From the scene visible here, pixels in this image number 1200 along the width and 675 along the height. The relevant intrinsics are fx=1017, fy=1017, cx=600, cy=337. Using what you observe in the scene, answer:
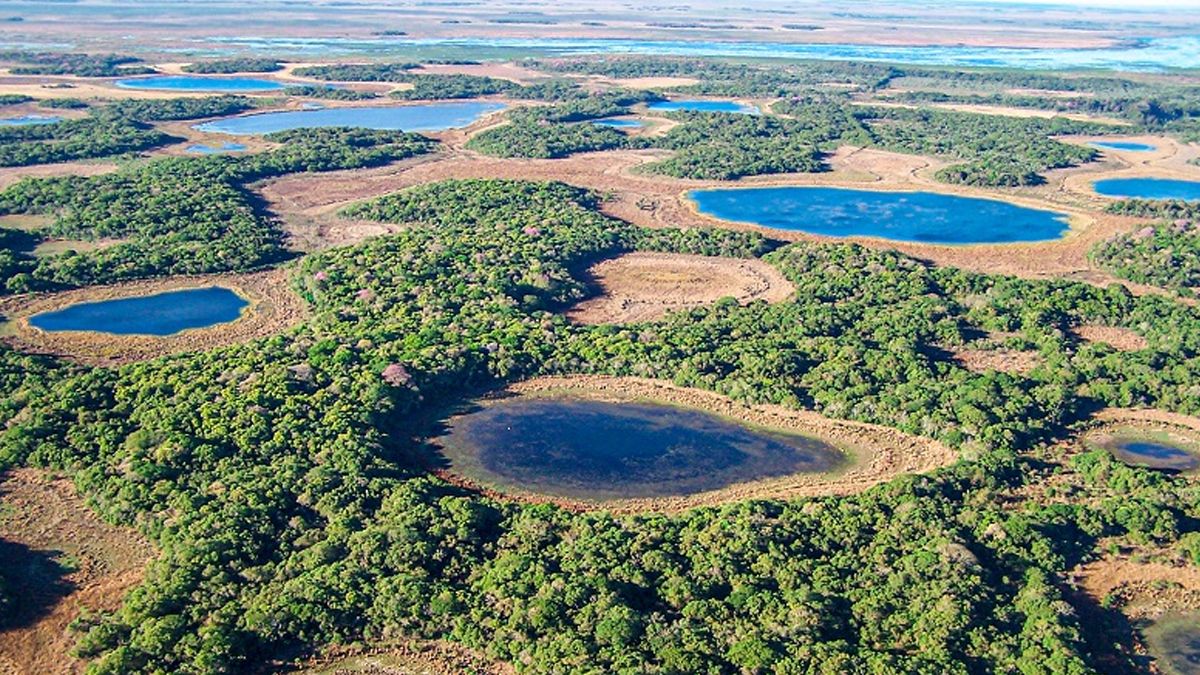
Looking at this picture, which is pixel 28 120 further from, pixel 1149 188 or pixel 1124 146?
pixel 1124 146

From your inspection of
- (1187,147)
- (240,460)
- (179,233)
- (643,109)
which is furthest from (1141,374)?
(643,109)

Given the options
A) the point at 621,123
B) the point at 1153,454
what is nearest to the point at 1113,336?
the point at 1153,454

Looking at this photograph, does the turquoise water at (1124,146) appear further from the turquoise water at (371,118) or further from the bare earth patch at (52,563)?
the bare earth patch at (52,563)

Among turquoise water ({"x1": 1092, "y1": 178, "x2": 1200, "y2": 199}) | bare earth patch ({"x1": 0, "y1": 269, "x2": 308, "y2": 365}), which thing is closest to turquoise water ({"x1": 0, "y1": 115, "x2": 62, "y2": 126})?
bare earth patch ({"x1": 0, "y1": 269, "x2": 308, "y2": 365})

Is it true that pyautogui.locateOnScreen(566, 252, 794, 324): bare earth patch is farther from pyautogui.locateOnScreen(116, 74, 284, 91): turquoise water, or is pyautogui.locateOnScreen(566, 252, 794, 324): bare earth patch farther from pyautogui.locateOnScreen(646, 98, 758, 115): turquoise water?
pyautogui.locateOnScreen(116, 74, 284, 91): turquoise water

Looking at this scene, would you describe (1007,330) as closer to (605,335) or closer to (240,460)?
(605,335)

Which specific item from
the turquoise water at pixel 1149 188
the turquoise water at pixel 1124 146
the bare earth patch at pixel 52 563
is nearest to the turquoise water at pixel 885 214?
the turquoise water at pixel 1149 188

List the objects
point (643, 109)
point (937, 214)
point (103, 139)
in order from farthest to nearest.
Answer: point (643, 109), point (103, 139), point (937, 214)
